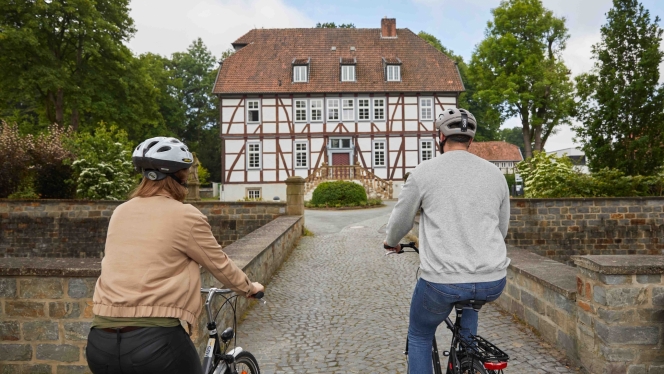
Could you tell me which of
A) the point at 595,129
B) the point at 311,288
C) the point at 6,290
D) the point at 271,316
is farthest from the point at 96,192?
the point at 595,129

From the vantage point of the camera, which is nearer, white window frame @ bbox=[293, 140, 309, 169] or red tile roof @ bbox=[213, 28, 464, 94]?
red tile roof @ bbox=[213, 28, 464, 94]

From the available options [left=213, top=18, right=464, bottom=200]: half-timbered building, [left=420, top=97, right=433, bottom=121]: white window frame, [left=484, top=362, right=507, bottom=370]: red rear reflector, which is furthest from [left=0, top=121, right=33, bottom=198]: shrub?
[left=420, top=97, right=433, bottom=121]: white window frame

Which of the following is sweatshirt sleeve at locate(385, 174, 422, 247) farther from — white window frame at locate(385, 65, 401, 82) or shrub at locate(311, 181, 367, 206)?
white window frame at locate(385, 65, 401, 82)

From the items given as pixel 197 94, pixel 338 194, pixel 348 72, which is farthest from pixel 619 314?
pixel 197 94

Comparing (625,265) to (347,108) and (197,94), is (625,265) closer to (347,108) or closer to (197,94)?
(347,108)

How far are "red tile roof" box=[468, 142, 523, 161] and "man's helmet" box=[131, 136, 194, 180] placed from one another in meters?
54.9

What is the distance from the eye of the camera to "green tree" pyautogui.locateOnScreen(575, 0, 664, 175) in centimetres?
1741

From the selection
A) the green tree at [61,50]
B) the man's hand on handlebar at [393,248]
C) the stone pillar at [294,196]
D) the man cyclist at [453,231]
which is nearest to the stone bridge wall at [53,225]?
the stone pillar at [294,196]

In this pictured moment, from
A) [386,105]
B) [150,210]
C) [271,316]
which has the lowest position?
[271,316]

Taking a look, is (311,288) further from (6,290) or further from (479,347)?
(479,347)

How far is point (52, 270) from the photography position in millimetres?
4199

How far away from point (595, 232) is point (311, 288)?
377 inches

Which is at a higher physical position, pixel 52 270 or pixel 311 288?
pixel 52 270

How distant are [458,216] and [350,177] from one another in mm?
26470
